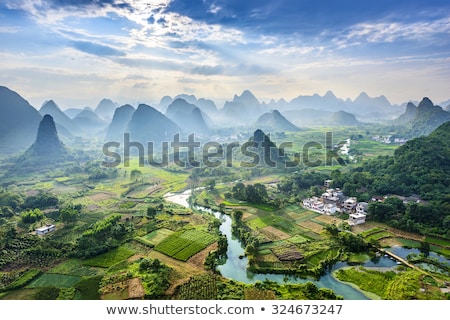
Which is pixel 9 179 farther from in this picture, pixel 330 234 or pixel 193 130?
pixel 193 130

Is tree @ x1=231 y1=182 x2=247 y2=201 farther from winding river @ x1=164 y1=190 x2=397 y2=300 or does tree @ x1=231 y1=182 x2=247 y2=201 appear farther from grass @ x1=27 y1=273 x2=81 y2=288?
grass @ x1=27 y1=273 x2=81 y2=288

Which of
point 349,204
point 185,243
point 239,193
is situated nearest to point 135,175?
point 239,193

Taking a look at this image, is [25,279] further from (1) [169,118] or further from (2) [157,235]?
(1) [169,118]

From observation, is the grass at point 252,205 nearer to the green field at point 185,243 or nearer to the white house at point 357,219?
the white house at point 357,219

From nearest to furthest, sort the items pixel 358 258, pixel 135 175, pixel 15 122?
pixel 358 258 < pixel 135 175 < pixel 15 122

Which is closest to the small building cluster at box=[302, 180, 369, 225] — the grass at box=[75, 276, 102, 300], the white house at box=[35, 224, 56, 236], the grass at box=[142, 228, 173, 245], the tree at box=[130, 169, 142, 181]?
the grass at box=[142, 228, 173, 245]

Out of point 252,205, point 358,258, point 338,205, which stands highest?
point 338,205

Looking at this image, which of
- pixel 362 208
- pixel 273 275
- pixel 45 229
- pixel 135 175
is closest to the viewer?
pixel 273 275
